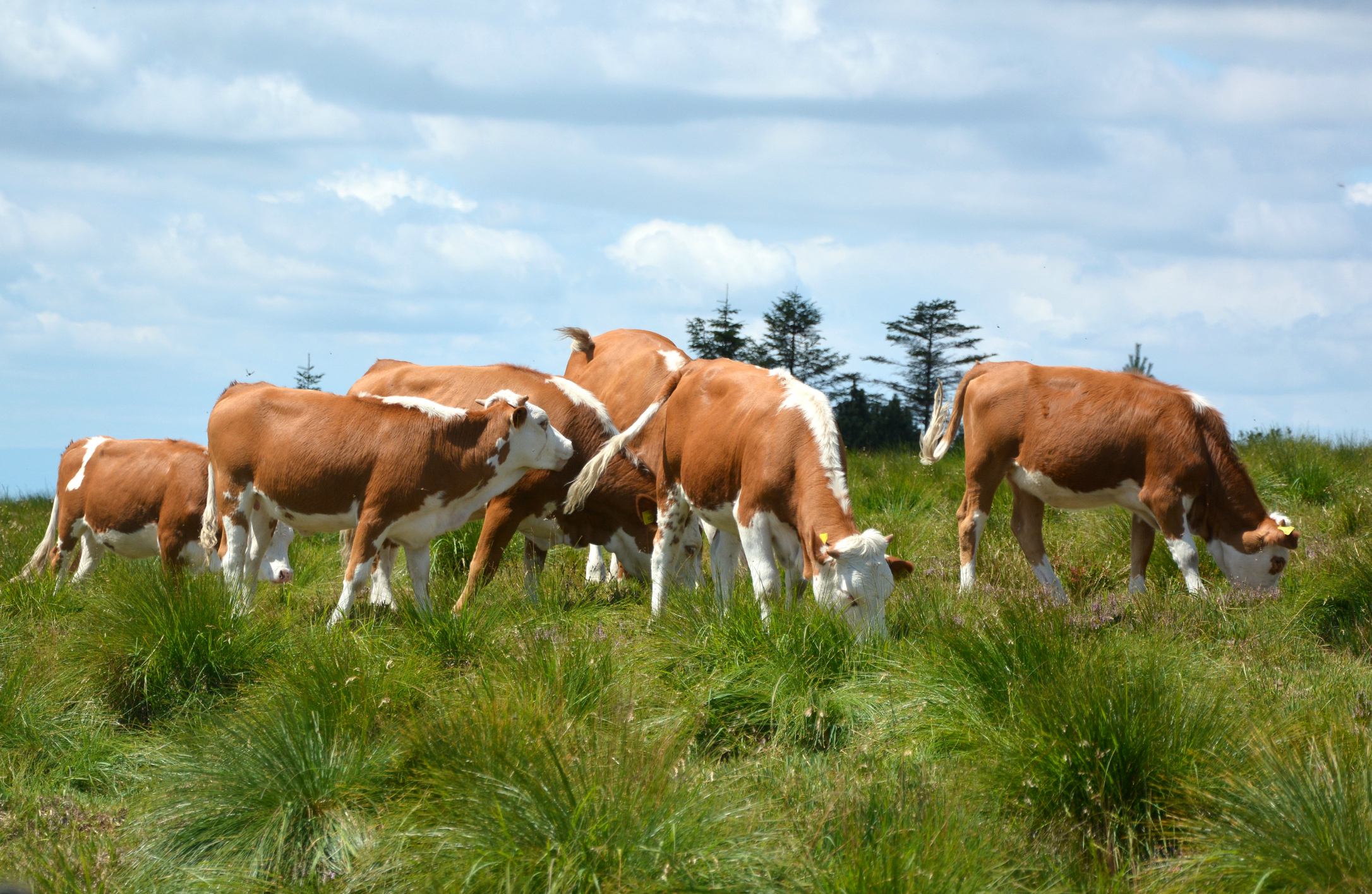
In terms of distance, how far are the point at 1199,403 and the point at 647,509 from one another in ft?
16.9

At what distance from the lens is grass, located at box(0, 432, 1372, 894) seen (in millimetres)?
4367

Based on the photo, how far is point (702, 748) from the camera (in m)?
6.04

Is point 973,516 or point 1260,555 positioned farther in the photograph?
point 973,516

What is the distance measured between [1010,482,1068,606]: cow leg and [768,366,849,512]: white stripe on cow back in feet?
11.4

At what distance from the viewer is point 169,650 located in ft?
23.0

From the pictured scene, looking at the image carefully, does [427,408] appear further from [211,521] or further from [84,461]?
[84,461]

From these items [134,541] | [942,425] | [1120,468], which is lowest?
[134,541]

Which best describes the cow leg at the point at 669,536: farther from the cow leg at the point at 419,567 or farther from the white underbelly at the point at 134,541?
the white underbelly at the point at 134,541

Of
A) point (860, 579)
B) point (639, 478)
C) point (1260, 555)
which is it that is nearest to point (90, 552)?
point (639, 478)

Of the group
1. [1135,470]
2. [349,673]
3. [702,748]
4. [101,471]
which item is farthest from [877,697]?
[101,471]

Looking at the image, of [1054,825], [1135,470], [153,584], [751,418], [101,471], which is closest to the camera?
[1054,825]

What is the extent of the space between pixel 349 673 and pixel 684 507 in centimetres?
400

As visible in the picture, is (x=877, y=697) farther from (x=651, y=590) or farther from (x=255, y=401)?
(x=255, y=401)

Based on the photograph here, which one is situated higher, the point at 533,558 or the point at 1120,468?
the point at 1120,468
